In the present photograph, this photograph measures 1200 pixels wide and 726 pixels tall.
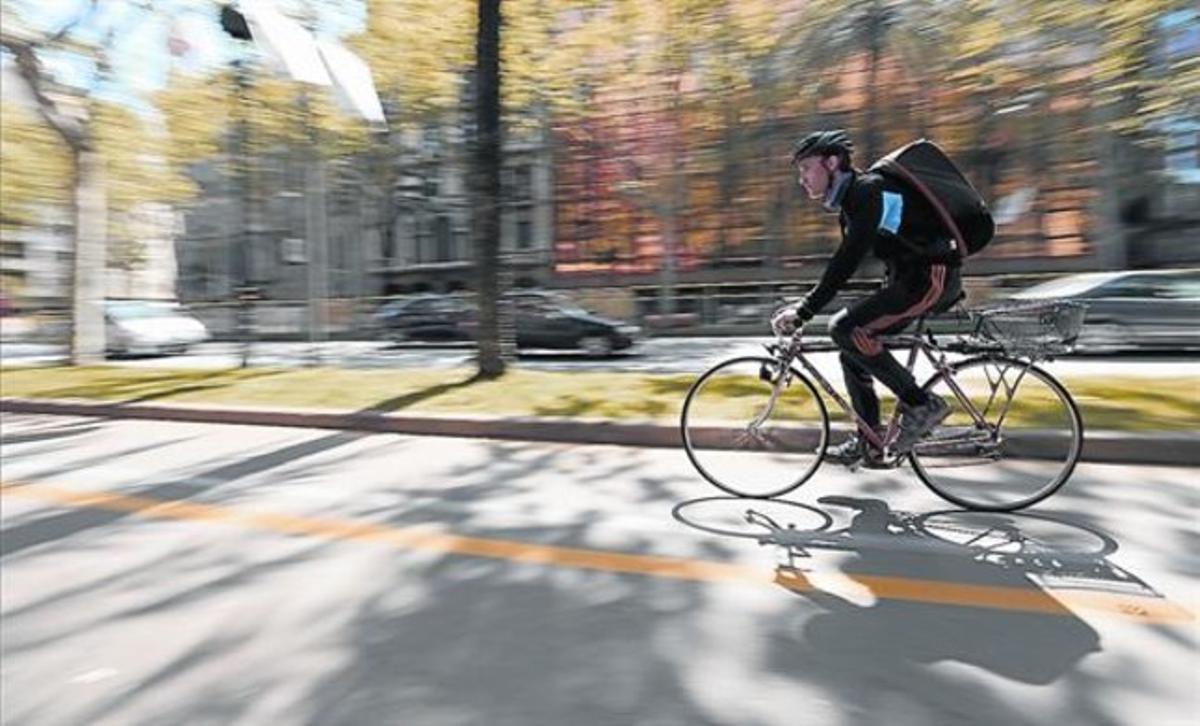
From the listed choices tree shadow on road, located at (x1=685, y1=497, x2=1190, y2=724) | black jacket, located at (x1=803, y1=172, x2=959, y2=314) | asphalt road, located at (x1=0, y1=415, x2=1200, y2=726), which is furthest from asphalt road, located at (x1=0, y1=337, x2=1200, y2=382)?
tree shadow on road, located at (x1=685, y1=497, x2=1190, y2=724)

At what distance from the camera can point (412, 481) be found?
6316mm

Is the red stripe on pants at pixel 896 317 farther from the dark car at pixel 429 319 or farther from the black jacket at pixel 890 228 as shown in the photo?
the dark car at pixel 429 319

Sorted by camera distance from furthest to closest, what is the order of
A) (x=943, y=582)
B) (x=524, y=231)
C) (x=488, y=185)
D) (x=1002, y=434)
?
1. (x=524, y=231)
2. (x=488, y=185)
3. (x=1002, y=434)
4. (x=943, y=582)

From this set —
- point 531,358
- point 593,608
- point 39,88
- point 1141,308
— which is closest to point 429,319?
point 531,358

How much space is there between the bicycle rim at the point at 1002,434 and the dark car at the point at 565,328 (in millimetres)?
14381

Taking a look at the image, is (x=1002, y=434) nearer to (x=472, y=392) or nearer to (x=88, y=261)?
(x=472, y=392)

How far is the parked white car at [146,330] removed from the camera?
21.6 m

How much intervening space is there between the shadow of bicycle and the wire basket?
0.88 metres

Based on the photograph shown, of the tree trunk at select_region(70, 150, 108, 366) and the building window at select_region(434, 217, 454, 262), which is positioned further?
the building window at select_region(434, 217, 454, 262)

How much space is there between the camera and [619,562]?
14.0 feet

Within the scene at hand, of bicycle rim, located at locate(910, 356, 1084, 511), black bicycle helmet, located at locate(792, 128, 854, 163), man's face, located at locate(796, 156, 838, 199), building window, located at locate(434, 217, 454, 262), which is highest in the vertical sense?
building window, located at locate(434, 217, 454, 262)

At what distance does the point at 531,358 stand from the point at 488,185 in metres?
8.62

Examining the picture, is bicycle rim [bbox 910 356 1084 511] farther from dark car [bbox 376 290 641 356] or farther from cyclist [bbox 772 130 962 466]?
dark car [bbox 376 290 641 356]

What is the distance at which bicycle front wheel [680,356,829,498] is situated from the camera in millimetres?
5332
